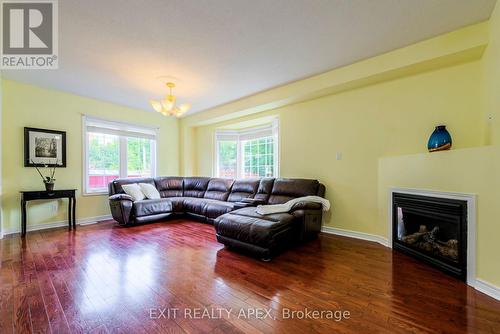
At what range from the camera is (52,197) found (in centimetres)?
367

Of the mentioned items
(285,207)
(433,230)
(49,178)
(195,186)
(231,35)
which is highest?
(231,35)

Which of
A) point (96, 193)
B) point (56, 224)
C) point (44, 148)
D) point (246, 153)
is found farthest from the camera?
point (246, 153)

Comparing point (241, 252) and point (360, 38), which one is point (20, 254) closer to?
point (241, 252)

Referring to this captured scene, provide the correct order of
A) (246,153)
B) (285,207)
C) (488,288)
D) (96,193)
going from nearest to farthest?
(488,288) < (285,207) < (96,193) < (246,153)

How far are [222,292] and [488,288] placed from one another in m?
2.28

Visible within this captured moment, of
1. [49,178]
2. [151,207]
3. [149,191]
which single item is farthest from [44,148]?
[151,207]

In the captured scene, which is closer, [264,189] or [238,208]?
[238,208]

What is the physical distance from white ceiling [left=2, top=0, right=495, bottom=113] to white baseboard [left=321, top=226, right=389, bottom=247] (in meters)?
2.57

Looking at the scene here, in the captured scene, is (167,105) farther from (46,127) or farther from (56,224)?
(56,224)

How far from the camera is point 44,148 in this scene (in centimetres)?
386

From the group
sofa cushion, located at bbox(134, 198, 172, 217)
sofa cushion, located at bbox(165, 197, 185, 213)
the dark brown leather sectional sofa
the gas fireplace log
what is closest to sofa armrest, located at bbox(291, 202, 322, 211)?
the dark brown leather sectional sofa

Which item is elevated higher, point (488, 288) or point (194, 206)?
point (194, 206)

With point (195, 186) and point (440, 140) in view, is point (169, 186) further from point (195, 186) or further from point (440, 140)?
point (440, 140)

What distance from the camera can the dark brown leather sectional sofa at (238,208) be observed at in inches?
101
